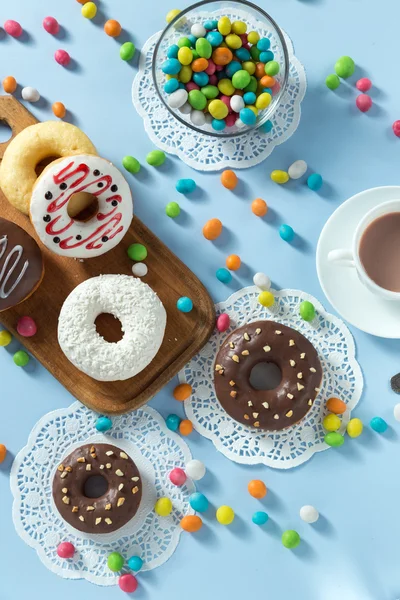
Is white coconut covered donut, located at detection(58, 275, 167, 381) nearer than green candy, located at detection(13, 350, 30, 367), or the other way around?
white coconut covered donut, located at detection(58, 275, 167, 381)

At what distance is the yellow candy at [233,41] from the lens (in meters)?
1.70

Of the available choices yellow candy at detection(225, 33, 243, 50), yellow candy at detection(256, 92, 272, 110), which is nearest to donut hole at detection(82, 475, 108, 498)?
yellow candy at detection(256, 92, 272, 110)

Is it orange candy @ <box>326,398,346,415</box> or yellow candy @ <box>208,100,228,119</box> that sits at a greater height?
yellow candy @ <box>208,100,228,119</box>

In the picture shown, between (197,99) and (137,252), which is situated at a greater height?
(197,99)

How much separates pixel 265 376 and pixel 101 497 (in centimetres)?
53

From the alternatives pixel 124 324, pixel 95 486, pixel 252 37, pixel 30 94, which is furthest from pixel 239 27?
pixel 95 486

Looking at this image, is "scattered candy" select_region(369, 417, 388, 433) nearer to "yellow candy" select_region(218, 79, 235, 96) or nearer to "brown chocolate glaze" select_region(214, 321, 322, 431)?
"brown chocolate glaze" select_region(214, 321, 322, 431)

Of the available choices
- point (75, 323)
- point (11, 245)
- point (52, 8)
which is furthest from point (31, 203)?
point (52, 8)

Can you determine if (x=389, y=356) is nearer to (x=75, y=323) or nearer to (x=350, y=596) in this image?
(x=350, y=596)

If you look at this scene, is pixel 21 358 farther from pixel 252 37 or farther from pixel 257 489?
pixel 252 37

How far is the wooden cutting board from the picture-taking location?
5.66ft

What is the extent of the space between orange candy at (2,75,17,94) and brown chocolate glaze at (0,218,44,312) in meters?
0.40

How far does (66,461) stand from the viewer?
173 cm

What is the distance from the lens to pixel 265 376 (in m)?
1.77
